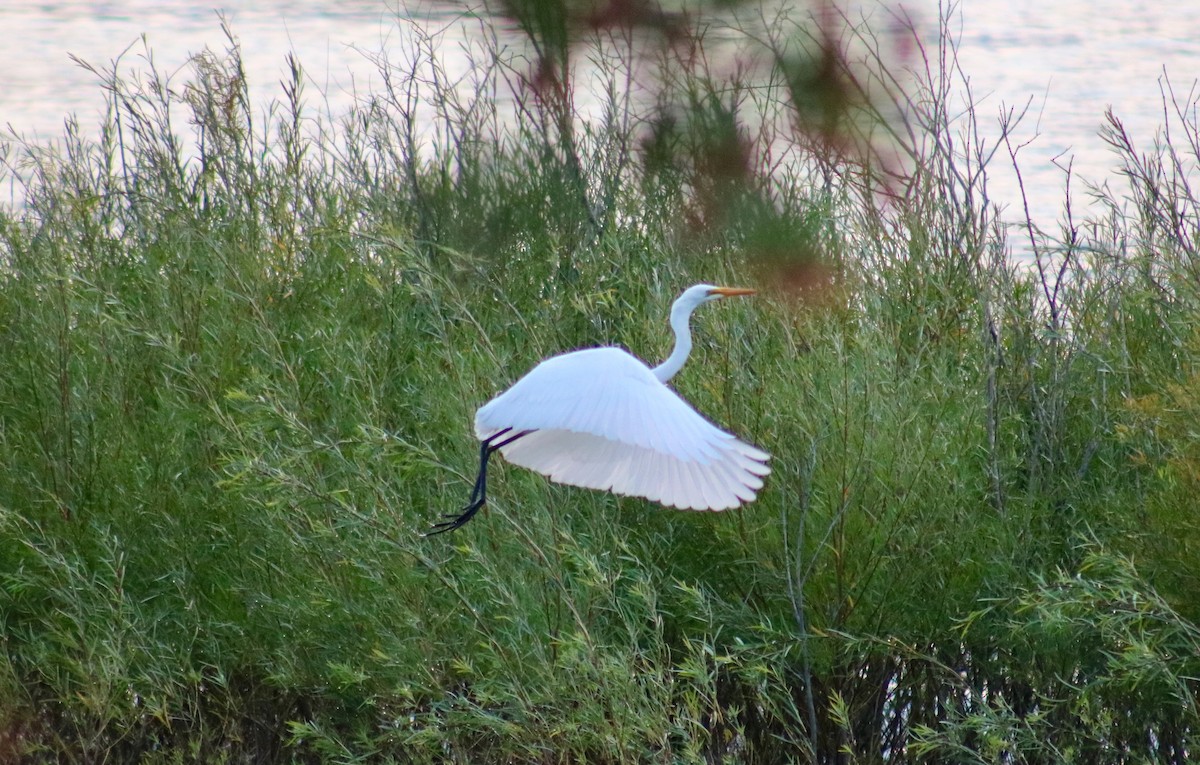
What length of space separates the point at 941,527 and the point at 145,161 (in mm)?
3973

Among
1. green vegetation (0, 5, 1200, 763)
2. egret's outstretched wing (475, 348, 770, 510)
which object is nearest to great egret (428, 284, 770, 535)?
egret's outstretched wing (475, 348, 770, 510)

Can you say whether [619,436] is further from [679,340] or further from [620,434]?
[679,340]

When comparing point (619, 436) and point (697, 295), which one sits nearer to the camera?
point (619, 436)

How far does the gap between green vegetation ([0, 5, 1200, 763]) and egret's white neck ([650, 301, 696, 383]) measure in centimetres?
29

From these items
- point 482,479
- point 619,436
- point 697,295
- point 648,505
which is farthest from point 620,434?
point 648,505

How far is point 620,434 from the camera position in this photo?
10.1 feet

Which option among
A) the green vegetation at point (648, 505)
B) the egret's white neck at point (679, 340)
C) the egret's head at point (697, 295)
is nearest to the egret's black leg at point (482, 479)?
the green vegetation at point (648, 505)

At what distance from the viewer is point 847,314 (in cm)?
476

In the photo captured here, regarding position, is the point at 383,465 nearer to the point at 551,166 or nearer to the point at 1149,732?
the point at 551,166

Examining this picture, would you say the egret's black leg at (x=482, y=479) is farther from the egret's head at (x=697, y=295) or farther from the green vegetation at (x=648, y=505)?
the egret's head at (x=697, y=295)

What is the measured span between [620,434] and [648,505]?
1194 millimetres

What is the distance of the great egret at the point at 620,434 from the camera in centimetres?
301

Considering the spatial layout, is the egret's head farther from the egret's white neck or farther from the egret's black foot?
the egret's black foot

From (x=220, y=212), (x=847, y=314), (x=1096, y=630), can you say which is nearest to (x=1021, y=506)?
(x=1096, y=630)
